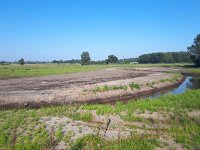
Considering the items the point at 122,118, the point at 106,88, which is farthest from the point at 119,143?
the point at 106,88

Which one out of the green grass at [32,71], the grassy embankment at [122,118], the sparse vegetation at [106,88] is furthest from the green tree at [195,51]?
the grassy embankment at [122,118]

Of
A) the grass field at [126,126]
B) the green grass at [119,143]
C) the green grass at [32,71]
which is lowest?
the green grass at [32,71]

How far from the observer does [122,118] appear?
68.7 feet

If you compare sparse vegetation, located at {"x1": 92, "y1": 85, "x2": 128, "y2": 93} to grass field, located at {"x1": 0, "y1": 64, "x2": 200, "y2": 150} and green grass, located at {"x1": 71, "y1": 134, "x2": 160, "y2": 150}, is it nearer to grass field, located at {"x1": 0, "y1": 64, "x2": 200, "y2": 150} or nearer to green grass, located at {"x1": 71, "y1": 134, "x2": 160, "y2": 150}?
grass field, located at {"x1": 0, "y1": 64, "x2": 200, "y2": 150}

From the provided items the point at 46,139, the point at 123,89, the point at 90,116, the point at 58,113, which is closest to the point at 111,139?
the point at 46,139

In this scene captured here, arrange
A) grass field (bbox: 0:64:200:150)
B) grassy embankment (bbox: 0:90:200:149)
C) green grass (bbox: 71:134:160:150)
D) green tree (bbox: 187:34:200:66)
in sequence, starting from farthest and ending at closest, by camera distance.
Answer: green tree (bbox: 187:34:200:66) < grass field (bbox: 0:64:200:150) < grassy embankment (bbox: 0:90:200:149) < green grass (bbox: 71:134:160:150)

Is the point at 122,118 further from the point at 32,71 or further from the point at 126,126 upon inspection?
the point at 32,71

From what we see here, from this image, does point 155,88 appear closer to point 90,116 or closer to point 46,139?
point 90,116

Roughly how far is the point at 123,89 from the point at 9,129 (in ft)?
90.9

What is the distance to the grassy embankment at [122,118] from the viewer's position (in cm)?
1401

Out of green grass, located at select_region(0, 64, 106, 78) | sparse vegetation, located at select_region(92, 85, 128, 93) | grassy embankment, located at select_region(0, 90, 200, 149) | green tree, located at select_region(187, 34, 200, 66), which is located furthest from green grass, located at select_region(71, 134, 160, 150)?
green tree, located at select_region(187, 34, 200, 66)

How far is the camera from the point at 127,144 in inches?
534

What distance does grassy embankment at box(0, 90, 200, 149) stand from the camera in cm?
1401

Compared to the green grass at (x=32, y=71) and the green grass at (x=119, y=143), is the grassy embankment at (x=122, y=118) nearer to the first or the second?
the green grass at (x=119, y=143)
